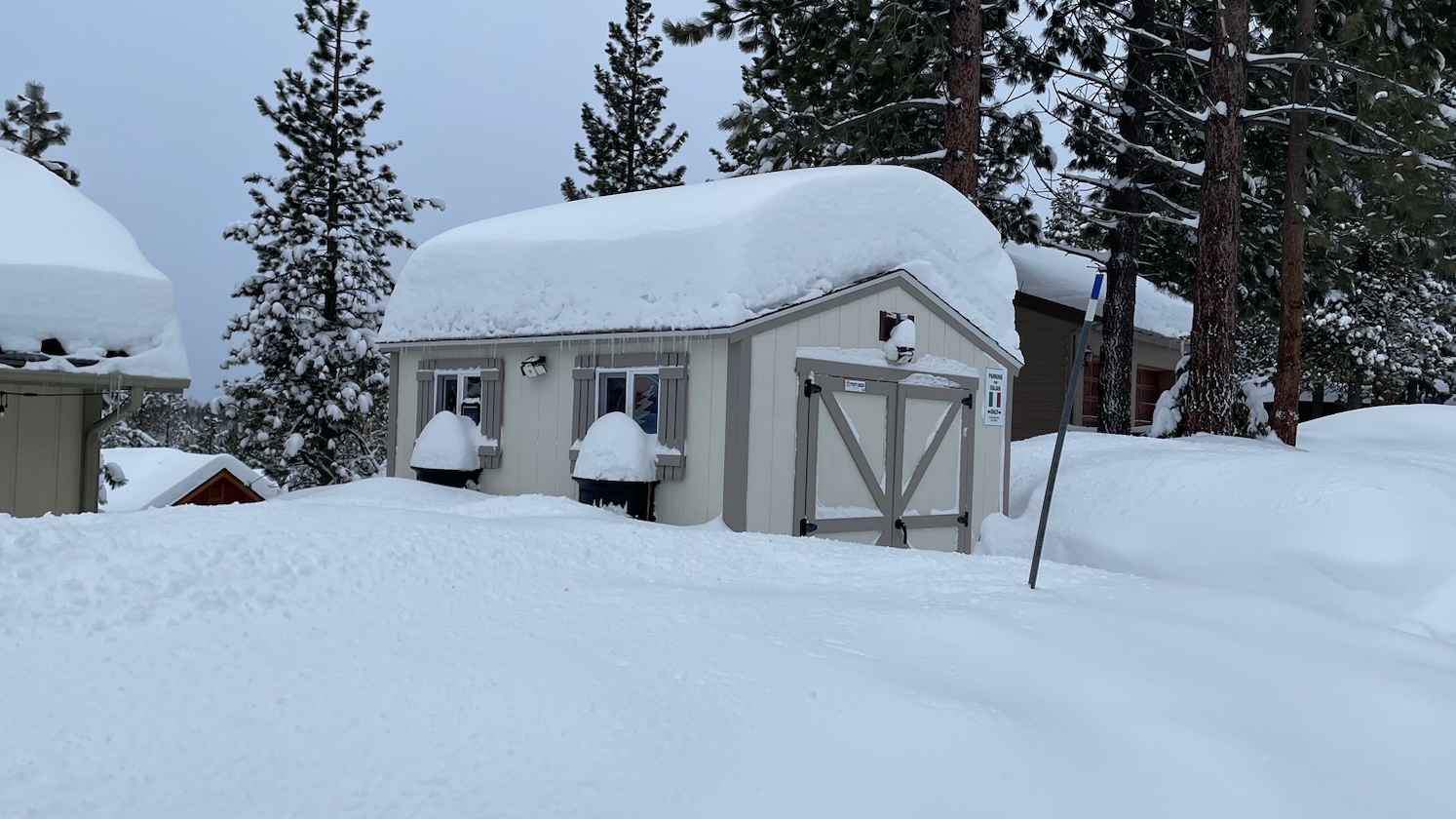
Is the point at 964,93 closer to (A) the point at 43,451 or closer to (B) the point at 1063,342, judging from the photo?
(B) the point at 1063,342

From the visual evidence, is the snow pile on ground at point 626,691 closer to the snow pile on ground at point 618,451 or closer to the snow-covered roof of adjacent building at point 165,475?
the snow pile on ground at point 618,451

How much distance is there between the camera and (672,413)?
9.41m

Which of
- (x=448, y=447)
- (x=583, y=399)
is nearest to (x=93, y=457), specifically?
(x=448, y=447)

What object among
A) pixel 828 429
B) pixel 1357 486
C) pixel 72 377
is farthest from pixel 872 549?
pixel 72 377

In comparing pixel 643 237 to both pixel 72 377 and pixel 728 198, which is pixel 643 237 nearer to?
pixel 728 198

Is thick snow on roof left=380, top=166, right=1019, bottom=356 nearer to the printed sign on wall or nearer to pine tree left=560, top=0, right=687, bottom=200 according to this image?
the printed sign on wall

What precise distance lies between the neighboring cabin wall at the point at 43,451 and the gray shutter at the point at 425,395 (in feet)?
10.3

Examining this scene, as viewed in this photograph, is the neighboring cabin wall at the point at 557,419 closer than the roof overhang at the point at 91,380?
No

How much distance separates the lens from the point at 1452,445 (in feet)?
51.5

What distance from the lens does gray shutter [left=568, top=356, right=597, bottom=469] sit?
1012cm

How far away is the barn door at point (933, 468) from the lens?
34.8 feet

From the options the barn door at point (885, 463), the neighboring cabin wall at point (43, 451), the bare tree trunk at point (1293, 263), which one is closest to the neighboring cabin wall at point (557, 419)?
the barn door at point (885, 463)

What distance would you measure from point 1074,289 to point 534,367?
48.3 feet

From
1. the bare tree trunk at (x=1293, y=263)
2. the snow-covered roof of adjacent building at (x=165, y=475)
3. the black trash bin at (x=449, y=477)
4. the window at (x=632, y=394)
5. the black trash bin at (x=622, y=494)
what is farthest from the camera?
the snow-covered roof of adjacent building at (x=165, y=475)
